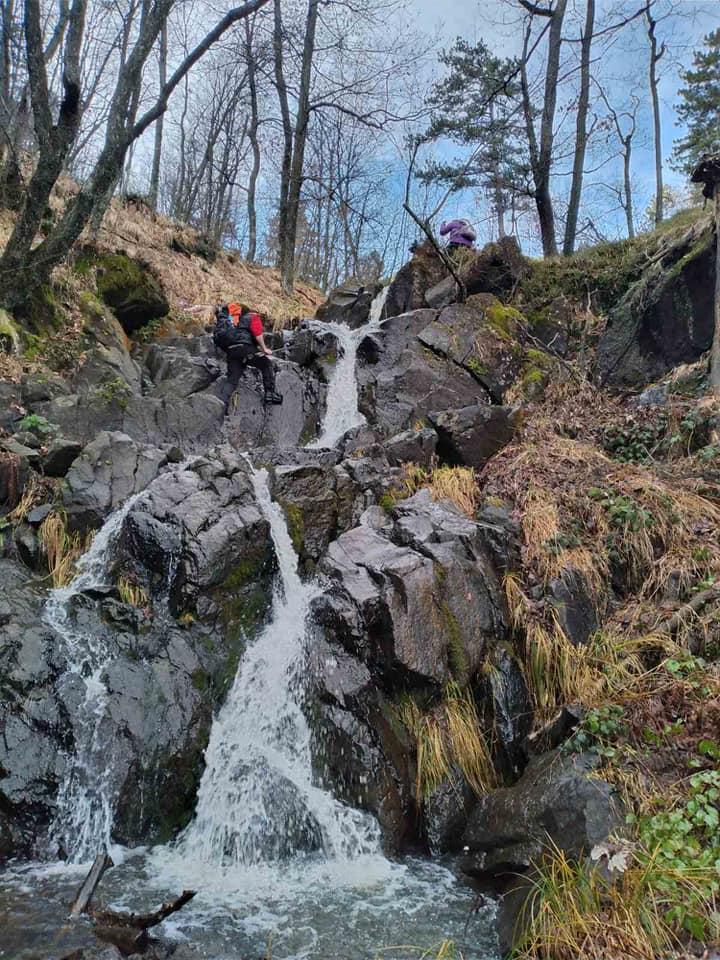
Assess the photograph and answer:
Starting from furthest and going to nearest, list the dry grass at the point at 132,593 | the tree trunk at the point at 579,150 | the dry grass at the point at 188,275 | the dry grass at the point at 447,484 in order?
the tree trunk at the point at 579,150
the dry grass at the point at 188,275
the dry grass at the point at 447,484
the dry grass at the point at 132,593

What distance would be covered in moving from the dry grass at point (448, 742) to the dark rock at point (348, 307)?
857 cm

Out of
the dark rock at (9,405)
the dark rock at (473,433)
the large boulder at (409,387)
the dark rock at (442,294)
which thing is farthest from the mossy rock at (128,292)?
the dark rock at (473,433)

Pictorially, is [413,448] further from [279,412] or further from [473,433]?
[279,412]

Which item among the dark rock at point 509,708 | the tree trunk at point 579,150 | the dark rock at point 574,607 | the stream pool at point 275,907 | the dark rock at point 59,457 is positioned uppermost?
the tree trunk at point 579,150

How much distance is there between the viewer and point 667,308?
870 cm

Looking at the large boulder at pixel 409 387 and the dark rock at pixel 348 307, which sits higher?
the dark rock at pixel 348 307

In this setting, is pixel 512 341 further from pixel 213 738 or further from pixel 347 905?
pixel 347 905

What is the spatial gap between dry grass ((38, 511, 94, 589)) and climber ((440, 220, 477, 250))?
8358mm

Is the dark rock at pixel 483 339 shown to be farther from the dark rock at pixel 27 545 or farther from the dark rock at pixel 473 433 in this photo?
the dark rock at pixel 27 545

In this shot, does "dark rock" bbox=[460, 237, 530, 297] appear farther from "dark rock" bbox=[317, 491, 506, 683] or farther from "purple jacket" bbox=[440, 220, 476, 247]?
"dark rock" bbox=[317, 491, 506, 683]

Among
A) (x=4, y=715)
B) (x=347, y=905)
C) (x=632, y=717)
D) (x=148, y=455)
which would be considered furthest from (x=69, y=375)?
(x=632, y=717)

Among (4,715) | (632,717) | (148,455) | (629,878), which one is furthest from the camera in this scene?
(148,455)

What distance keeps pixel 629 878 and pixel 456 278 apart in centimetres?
921

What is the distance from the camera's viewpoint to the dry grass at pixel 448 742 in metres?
4.65
